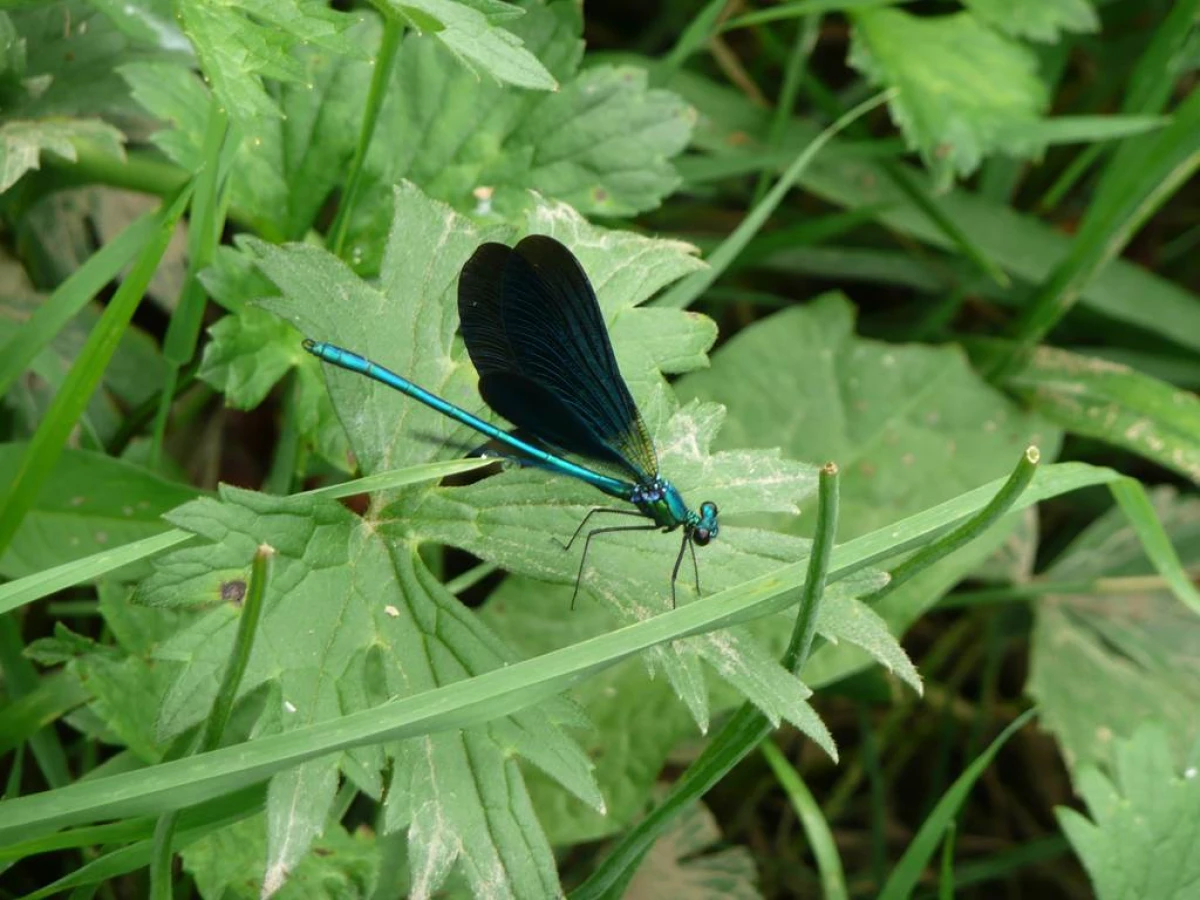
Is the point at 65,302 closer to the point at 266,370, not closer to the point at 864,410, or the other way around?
the point at 266,370

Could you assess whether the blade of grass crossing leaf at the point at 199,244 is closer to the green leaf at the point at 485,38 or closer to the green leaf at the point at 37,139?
the green leaf at the point at 37,139

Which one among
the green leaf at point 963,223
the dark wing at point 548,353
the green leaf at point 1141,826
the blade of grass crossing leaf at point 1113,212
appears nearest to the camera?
the dark wing at point 548,353

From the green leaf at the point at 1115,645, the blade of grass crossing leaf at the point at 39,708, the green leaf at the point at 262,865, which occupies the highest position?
the blade of grass crossing leaf at the point at 39,708

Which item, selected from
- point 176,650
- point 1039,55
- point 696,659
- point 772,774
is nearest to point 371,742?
point 176,650

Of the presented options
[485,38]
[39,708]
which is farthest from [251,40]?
[39,708]

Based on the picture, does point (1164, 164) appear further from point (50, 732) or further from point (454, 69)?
point (50, 732)

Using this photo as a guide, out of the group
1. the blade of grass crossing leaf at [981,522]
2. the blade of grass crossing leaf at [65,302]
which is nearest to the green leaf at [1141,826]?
the blade of grass crossing leaf at [981,522]

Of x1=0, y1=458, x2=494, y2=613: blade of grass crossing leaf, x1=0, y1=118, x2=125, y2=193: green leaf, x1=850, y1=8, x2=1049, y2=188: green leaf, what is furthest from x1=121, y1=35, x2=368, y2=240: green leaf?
x1=850, y1=8, x2=1049, y2=188: green leaf
